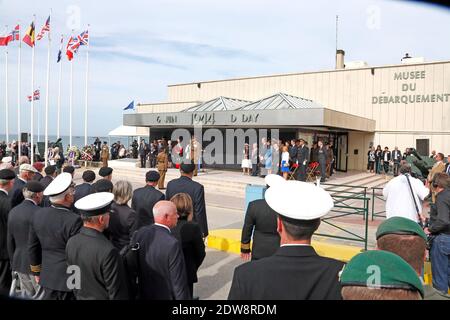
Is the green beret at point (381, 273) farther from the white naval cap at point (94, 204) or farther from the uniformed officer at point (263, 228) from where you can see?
the uniformed officer at point (263, 228)

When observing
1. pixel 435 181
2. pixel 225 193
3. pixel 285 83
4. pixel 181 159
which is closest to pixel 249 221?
pixel 435 181

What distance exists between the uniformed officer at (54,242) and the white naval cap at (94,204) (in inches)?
22.3

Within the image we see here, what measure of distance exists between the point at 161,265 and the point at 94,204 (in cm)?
80

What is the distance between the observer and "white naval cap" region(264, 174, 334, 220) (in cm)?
204

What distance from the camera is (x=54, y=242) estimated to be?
375 cm

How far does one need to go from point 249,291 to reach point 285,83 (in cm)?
2856

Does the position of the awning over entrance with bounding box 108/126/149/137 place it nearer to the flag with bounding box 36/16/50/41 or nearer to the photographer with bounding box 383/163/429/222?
the flag with bounding box 36/16/50/41

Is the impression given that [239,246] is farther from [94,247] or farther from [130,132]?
[130,132]

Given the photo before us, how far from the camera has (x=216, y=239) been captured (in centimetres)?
821

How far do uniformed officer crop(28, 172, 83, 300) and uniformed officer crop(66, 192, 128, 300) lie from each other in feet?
2.00

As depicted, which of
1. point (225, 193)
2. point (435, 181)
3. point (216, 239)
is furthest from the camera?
point (225, 193)

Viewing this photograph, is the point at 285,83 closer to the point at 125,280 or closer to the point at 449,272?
the point at 449,272

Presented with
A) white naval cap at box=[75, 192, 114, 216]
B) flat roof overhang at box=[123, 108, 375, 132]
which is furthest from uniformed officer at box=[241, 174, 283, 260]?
flat roof overhang at box=[123, 108, 375, 132]

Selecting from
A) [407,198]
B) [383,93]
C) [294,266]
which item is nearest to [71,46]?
[383,93]
